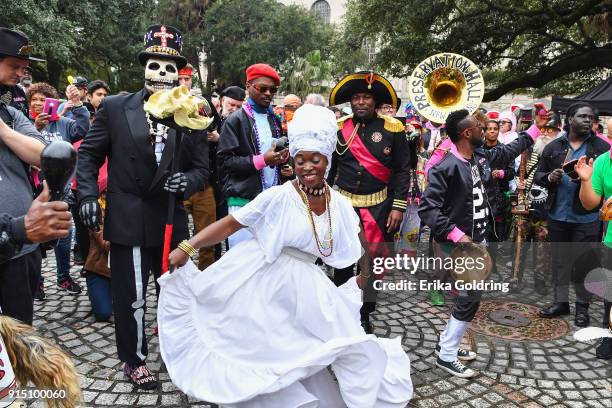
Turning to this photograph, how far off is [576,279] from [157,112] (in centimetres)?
491

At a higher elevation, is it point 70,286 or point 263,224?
point 263,224

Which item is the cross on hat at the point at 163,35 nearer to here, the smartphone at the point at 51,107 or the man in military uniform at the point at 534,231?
the smartphone at the point at 51,107

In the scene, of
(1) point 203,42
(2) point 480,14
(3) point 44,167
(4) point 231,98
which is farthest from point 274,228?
(1) point 203,42

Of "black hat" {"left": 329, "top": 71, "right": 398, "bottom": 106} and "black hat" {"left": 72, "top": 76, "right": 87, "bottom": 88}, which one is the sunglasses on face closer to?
"black hat" {"left": 329, "top": 71, "right": 398, "bottom": 106}

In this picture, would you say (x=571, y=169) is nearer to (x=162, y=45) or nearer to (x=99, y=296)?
(x=162, y=45)

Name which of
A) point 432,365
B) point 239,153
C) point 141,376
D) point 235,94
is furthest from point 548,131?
point 141,376

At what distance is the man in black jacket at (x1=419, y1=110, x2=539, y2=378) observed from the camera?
3.88 m

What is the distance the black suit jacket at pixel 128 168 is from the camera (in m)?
3.45

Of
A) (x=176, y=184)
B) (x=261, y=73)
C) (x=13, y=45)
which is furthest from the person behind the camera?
(x=261, y=73)

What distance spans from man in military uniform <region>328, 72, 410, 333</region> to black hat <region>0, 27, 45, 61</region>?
281cm

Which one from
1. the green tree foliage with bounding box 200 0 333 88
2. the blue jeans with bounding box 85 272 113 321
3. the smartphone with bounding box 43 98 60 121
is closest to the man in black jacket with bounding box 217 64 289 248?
the blue jeans with bounding box 85 272 113 321

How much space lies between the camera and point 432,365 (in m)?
4.07

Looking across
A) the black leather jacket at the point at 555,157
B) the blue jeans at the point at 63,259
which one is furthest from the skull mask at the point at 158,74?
the black leather jacket at the point at 555,157

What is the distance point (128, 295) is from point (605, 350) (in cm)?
408
